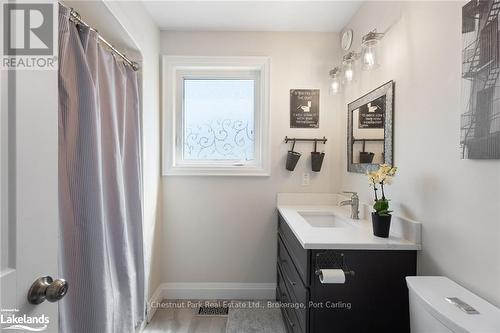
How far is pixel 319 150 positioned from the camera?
2275mm

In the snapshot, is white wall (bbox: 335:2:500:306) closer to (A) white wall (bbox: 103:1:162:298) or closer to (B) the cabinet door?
(B) the cabinet door

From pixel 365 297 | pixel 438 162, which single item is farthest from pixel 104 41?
pixel 365 297

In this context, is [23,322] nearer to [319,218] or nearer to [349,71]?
[319,218]

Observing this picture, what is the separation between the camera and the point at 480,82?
3.00 feet

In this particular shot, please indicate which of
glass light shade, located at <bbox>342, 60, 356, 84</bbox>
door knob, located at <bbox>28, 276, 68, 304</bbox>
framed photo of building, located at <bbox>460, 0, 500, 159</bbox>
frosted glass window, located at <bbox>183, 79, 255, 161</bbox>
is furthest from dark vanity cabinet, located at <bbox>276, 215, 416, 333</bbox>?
frosted glass window, located at <bbox>183, 79, 255, 161</bbox>

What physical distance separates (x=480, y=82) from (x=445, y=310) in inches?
31.4

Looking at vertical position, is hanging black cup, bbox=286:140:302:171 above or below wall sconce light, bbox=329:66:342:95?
below

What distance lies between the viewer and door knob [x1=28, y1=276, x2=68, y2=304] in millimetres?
634

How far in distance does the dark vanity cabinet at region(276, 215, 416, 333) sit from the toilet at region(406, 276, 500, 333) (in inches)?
7.9

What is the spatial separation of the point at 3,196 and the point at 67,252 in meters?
0.61

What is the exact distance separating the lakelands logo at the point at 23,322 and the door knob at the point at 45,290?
1.4 inches

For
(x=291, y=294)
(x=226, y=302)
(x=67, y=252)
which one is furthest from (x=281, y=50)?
(x=226, y=302)

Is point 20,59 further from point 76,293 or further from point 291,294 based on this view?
point 291,294

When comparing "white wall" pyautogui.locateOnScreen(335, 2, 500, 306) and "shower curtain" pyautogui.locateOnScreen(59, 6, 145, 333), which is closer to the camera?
"white wall" pyautogui.locateOnScreen(335, 2, 500, 306)
